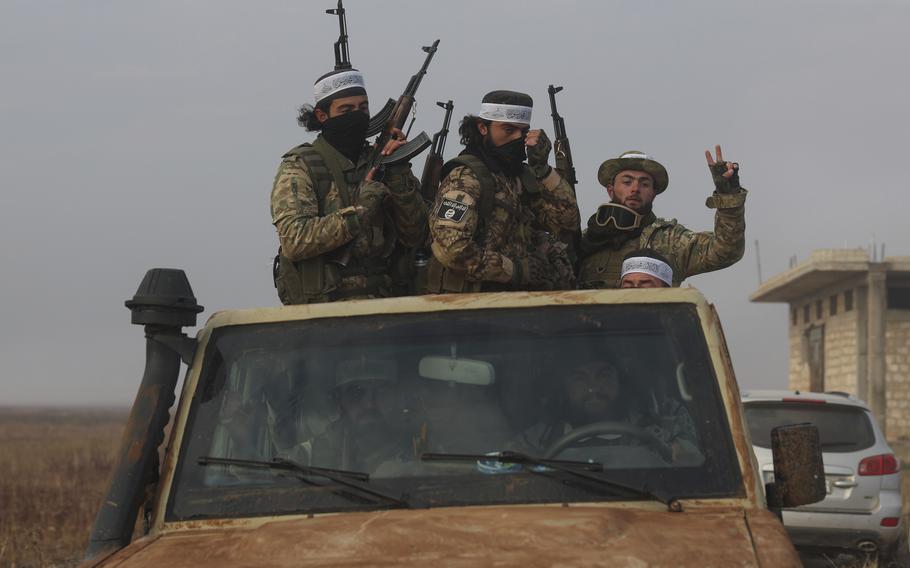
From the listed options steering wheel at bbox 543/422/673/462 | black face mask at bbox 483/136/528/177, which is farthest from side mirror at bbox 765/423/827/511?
black face mask at bbox 483/136/528/177

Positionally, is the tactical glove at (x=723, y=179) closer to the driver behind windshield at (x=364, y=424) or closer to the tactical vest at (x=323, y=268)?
the tactical vest at (x=323, y=268)

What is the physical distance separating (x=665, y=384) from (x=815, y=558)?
7.61 m

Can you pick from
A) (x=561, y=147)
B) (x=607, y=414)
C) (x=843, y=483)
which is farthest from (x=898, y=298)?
(x=607, y=414)

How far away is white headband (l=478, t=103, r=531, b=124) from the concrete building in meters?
23.5

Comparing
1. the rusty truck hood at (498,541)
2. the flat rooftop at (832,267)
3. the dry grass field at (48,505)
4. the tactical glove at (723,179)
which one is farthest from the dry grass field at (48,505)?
the flat rooftop at (832,267)

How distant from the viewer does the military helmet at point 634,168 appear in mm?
6566

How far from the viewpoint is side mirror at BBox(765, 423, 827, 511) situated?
3.67 meters

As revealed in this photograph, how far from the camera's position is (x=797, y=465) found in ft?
12.1

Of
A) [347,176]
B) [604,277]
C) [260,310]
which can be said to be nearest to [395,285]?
[347,176]

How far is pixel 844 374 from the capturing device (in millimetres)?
31562

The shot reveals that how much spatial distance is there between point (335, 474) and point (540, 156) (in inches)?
102

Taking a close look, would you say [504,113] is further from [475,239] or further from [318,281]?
[318,281]

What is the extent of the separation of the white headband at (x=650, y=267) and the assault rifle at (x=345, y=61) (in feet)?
4.40

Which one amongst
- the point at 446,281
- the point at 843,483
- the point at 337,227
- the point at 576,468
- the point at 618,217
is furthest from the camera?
the point at 843,483
